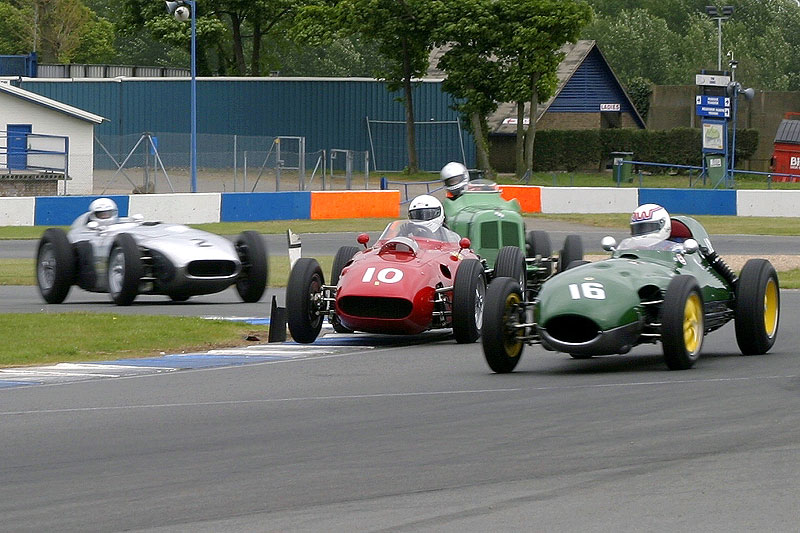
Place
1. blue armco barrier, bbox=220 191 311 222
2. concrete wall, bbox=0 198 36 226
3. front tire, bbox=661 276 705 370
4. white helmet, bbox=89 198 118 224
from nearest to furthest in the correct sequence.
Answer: front tire, bbox=661 276 705 370 < white helmet, bbox=89 198 118 224 < concrete wall, bbox=0 198 36 226 < blue armco barrier, bbox=220 191 311 222

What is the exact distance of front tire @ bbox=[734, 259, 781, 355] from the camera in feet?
39.0

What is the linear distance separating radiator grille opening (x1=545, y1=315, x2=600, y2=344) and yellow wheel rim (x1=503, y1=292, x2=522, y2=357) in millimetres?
345

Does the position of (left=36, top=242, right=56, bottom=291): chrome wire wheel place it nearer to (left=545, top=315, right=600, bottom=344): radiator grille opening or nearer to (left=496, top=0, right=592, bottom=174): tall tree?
(left=545, top=315, right=600, bottom=344): radiator grille opening

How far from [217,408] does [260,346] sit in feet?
14.2

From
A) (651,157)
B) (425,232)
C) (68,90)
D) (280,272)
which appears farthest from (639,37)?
(425,232)

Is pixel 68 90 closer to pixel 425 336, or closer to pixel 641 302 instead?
pixel 425 336

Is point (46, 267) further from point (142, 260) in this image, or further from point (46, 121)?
point (46, 121)

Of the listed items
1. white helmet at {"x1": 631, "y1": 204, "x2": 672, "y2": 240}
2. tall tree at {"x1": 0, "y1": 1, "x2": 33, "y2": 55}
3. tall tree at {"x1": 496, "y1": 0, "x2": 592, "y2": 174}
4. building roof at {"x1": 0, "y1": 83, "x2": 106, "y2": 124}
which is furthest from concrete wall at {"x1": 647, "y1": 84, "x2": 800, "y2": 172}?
white helmet at {"x1": 631, "y1": 204, "x2": 672, "y2": 240}

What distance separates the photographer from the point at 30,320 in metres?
15.1

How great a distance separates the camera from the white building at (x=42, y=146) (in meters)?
42.8

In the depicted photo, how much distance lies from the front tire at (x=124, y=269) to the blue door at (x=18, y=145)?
2822 cm

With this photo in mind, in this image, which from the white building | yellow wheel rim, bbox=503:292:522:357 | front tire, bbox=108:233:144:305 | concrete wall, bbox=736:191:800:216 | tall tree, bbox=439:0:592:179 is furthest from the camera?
tall tree, bbox=439:0:592:179

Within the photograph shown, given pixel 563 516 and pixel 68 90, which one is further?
pixel 68 90

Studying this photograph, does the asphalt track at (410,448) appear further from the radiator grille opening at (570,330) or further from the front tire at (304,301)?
the front tire at (304,301)
